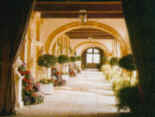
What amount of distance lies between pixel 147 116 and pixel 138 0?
1.69 metres

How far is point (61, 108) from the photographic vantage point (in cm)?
507

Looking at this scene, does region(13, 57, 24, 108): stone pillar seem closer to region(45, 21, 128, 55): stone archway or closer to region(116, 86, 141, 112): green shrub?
region(116, 86, 141, 112): green shrub

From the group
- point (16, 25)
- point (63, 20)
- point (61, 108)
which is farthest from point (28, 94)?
point (63, 20)

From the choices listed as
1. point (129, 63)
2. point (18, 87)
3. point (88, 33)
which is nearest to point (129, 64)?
point (129, 63)

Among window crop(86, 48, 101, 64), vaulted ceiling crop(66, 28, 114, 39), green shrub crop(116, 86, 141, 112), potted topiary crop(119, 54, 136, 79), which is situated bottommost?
green shrub crop(116, 86, 141, 112)

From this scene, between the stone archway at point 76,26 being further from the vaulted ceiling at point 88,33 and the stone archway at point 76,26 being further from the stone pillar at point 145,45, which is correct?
the stone pillar at point 145,45

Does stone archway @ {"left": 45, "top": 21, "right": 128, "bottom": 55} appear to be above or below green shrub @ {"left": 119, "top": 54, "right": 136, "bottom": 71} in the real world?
above

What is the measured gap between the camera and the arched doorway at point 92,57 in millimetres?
29078

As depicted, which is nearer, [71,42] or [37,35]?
[37,35]

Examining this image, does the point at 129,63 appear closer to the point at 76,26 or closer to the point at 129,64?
the point at 129,64

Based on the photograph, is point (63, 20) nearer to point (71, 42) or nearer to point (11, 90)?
point (11, 90)

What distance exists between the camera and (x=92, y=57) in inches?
1155

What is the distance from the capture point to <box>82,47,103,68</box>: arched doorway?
95.4 ft

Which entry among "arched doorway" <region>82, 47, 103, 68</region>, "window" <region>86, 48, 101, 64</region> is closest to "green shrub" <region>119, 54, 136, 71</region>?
"arched doorway" <region>82, 47, 103, 68</region>
